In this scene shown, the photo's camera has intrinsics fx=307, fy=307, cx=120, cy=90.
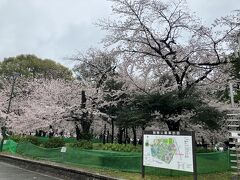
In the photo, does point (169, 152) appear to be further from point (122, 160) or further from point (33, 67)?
point (33, 67)

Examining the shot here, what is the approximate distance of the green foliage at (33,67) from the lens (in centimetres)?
4950

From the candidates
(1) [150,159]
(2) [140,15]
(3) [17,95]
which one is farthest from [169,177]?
(3) [17,95]

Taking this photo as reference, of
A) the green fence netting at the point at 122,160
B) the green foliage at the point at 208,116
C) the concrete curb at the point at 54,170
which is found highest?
the green foliage at the point at 208,116

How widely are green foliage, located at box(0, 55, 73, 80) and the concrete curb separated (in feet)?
107

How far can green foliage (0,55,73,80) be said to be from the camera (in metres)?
49.5

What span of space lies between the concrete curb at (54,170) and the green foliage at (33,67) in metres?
32.7

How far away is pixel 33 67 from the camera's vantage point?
170 feet

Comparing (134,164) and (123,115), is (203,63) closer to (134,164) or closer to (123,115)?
(123,115)

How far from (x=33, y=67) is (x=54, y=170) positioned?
40453mm

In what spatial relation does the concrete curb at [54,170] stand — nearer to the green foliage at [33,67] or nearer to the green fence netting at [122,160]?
the green fence netting at [122,160]

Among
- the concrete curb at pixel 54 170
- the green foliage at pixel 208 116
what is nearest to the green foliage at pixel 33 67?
the concrete curb at pixel 54 170

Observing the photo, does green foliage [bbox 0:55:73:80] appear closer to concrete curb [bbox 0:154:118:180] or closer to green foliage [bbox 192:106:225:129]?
concrete curb [bbox 0:154:118:180]

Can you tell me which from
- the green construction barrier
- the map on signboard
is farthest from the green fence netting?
the green construction barrier

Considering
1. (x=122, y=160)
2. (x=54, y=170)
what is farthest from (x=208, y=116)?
(x=54, y=170)
